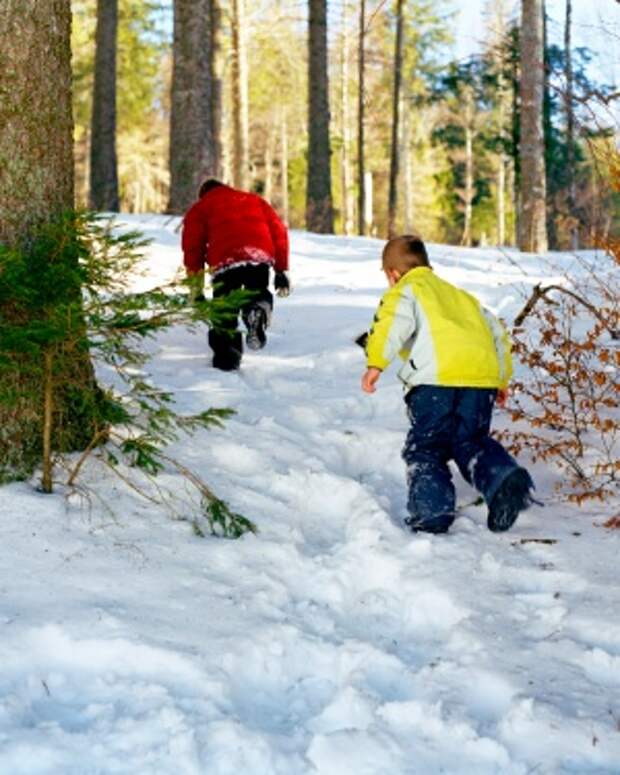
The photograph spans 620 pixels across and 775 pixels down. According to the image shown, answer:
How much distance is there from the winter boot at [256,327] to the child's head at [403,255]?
2759mm

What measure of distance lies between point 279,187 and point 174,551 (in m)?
52.2

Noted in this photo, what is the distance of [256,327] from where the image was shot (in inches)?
291

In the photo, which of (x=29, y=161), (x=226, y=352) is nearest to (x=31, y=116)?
(x=29, y=161)

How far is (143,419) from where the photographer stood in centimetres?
488

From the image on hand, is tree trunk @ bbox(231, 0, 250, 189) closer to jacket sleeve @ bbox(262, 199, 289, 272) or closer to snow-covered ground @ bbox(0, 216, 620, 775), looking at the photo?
jacket sleeve @ bbox(262, 199, 289, 272)

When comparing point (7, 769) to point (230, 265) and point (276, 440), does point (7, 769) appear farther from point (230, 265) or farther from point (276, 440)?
point (230, 265)

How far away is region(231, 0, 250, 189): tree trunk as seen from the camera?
2164 centimetres

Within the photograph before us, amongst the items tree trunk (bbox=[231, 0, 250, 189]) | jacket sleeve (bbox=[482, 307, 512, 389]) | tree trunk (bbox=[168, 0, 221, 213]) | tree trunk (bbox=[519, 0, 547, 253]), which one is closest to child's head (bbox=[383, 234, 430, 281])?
jacket sleeve (bbox=[482, 307, 512, 389])

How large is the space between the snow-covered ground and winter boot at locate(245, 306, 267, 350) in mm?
2264

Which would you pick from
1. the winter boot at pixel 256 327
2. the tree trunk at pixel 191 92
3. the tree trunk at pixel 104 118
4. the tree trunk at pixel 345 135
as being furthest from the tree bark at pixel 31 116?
the tree trunk at pixel 345 135

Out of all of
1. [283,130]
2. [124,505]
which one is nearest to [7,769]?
[124,505]

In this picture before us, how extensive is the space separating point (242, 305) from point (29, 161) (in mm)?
3001

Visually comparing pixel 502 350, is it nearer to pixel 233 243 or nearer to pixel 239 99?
pixel 233 243

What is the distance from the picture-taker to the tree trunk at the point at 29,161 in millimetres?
3896
